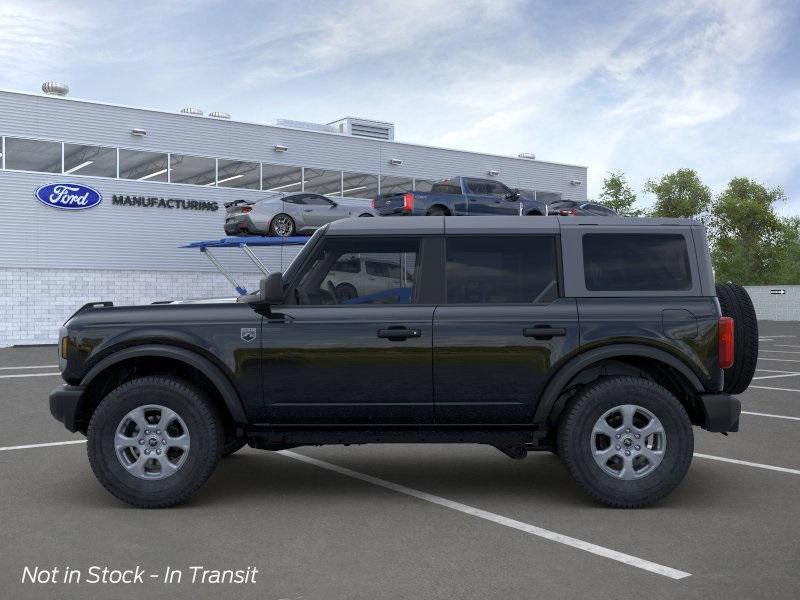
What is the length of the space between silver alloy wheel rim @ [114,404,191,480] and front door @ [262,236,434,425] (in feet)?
2.12

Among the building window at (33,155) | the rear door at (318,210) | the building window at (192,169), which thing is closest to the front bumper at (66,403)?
the rear door at (318,210)

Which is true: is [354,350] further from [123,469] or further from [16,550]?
[16,550]

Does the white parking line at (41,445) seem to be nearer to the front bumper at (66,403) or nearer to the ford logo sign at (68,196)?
the front bumper at (66,403)

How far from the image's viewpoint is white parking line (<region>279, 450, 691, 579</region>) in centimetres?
464

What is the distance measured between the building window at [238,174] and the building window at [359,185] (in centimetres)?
387

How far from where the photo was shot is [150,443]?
607 centimetres

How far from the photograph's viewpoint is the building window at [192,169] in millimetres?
32219

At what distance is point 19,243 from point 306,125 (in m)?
12.9

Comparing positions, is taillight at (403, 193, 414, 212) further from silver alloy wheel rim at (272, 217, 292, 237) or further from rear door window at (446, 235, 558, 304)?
rear door window at (446, 235, 558, 304)

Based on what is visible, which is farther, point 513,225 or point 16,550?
point 513,225

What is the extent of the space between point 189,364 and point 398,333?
1453 millimetres

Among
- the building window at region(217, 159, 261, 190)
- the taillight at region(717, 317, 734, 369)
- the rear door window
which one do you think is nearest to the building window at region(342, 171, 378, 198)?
the building window at region(217, 159, 261, 190)

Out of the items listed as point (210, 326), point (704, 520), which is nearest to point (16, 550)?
point (210, 326)

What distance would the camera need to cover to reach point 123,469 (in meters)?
6.03
